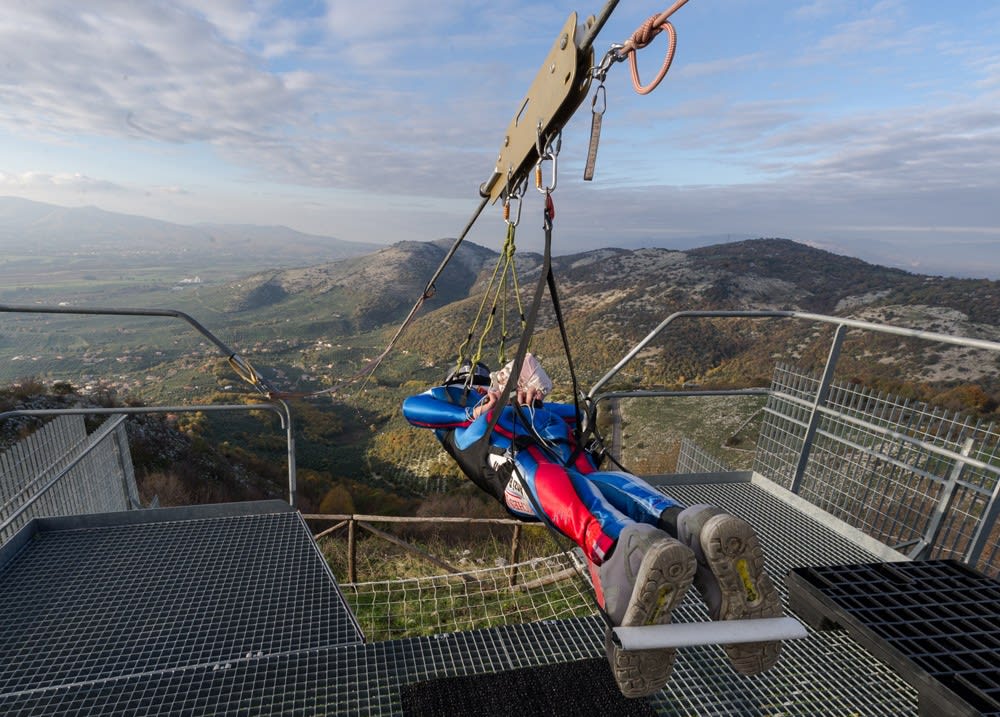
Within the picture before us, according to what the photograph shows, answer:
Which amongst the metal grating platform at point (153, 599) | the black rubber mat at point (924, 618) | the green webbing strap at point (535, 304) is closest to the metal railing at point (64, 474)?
the metal grating platform at point (153, 599)

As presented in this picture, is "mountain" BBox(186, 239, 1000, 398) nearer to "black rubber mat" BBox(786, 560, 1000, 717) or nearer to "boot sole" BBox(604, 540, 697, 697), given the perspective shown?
"black rubber mat" BBox(786, 560, 1000, 717)

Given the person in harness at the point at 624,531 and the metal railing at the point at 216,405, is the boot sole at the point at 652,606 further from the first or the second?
the metal railing at the point at 216,405

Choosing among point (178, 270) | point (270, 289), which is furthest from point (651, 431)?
point (178, 270)

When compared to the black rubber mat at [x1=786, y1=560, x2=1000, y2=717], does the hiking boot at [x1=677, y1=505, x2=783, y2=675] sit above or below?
above

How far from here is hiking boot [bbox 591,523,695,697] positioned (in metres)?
1.81

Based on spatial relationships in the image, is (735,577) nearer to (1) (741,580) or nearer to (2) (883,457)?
(1) (741,580)

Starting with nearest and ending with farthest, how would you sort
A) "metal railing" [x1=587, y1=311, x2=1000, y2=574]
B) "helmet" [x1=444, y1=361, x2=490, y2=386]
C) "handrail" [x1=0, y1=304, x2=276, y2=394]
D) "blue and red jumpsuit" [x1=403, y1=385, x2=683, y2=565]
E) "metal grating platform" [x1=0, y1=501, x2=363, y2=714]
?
"metal grating platform" [x1=0, y1=501, x2=363, y2=714]
"blue and red jumpsuit" [x1=403, y1=385, x2=683, y2=565]
"handrail" [x1=0, y1=304, x2=276, y2=394]
"metal railing" [x1=587, y1=311, x2=1000, y2=574]
"helmet" [x1=444, y1=361, x2=490, y2=386]

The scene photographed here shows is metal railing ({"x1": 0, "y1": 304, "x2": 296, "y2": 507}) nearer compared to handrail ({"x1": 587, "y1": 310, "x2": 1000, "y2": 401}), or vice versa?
handrail ({"x1": 587, "y1": 310, "x2": 1000, "y2": 401})

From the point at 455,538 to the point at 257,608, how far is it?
1186 cm

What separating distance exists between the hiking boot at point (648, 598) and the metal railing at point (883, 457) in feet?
3.42

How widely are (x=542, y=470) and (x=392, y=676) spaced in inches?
41.9

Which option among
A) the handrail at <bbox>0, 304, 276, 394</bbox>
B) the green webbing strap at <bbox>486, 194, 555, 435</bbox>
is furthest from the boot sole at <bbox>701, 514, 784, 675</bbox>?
the handrail at <bbox>0, 304, 276, 394</bbox>

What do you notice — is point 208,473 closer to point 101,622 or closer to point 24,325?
point 101,622

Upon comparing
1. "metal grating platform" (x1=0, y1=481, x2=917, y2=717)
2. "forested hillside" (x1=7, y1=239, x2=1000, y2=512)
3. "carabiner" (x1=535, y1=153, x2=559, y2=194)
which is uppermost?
"carabiner" (x1=535, y1=153, x2=559, y2=194)
